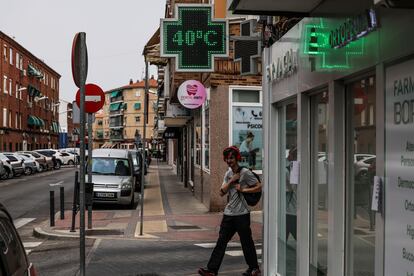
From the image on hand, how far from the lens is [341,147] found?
4969mm

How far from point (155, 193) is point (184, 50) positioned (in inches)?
621

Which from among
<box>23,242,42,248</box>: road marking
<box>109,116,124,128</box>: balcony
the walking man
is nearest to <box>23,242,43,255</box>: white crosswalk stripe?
<box>23,242,42,248</box>: road marking

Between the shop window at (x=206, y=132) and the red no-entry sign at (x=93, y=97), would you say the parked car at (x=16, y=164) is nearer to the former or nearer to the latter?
the shop window at (x=206, y=132)

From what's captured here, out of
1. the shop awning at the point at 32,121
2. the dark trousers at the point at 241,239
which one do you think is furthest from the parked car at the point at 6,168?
the shop awning at the point at 32,121

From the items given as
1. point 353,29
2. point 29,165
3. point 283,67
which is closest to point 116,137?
point 29,165

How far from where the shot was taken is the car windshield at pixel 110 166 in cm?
1964

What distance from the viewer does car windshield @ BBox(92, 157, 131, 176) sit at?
1964cm

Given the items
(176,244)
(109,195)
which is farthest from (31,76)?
(176,244)

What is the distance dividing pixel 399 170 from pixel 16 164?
36.6 m

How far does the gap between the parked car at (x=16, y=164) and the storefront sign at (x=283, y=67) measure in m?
32.4

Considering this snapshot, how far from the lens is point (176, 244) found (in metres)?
11.3

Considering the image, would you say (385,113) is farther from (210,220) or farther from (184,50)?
(210,220)

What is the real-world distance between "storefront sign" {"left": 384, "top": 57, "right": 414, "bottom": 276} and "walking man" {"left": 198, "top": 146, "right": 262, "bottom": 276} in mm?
3959

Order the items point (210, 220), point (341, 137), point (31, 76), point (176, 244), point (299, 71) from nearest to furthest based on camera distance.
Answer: point (341, 137) → point (299, 71) → point (176, 244) → point (210, 220) → point (31, 76)
